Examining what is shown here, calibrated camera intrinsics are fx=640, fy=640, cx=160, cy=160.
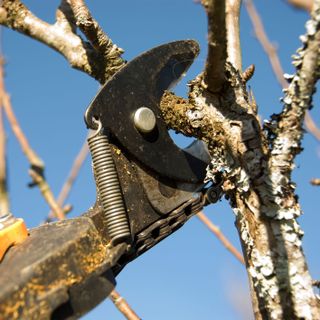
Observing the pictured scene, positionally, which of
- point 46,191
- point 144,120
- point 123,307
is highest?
point 46,191

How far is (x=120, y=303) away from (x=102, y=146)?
613 mm

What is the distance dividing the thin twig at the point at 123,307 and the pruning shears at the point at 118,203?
1.15 feet

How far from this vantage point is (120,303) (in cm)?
199

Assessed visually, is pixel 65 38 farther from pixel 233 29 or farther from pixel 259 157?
pixel 259 157

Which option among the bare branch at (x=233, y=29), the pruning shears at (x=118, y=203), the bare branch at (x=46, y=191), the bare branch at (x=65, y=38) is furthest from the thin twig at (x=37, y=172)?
the bare branch at (x=233, y=29)

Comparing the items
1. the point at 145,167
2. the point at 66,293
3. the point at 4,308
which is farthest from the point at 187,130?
the point at 4,308

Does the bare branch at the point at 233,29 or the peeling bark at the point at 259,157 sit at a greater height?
the bare branch at the point at 233,29

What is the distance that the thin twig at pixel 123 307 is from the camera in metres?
1.93

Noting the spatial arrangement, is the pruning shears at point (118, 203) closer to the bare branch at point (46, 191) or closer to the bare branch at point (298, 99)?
the bare branch at point (298, 99)

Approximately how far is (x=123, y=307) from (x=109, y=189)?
1.76ft

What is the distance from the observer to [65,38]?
7.49ft

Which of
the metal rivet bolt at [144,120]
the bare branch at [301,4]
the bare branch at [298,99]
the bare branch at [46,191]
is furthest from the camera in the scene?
the bare branch at [46,191]

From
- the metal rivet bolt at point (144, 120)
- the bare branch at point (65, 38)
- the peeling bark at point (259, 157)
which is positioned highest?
the bare branch at point (65, 38)

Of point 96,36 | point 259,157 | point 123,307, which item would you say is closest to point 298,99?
point 259,157
